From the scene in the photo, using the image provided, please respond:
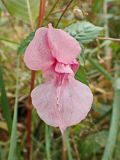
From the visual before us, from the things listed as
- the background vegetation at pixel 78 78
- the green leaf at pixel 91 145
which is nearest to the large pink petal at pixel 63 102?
the background vegetation at pixel 78 78

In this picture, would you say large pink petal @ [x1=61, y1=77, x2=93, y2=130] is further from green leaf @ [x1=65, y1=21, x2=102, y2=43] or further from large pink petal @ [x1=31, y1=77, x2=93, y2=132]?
green leaf @ [x1=65, y1=21, x2=102, y2=43]

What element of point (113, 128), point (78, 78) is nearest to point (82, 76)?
point (78, 78)

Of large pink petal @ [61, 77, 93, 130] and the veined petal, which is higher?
the veined petal

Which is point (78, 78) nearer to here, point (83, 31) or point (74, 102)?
point (83, 31)

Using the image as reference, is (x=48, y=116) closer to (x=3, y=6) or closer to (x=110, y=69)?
(x=3, y=6)

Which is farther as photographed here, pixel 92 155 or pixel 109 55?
pixel 109 55

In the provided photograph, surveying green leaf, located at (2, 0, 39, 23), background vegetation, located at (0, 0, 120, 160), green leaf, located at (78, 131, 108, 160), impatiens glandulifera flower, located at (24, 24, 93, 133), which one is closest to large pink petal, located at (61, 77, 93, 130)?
impatiens glandulifera flower, located at (24, 24, 93, 133)

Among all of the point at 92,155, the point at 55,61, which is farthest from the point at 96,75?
the point at 55,61
